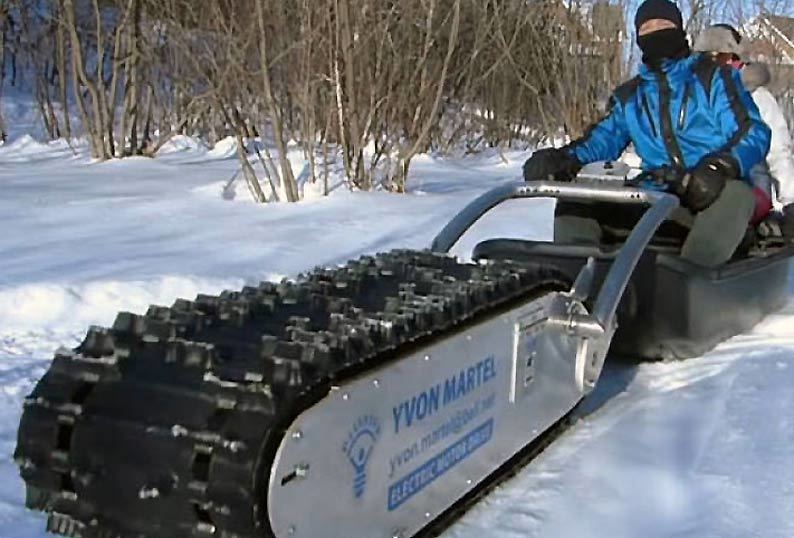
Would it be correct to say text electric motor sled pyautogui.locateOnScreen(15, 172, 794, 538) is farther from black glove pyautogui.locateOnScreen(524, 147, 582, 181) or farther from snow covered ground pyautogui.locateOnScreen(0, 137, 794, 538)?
black glove pyautogui.locateOnScreen(524, 147, 582, 181)

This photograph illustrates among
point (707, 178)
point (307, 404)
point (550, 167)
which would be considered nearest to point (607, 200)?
point (707, 178)

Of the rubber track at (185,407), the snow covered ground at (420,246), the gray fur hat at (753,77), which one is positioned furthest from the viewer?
the gray fur hat at (753,77)

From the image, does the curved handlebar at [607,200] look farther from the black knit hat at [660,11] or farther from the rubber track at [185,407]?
the rubber track at [185,407]

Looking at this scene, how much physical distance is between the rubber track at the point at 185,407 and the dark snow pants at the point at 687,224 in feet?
6.10

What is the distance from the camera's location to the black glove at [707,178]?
11.8ft

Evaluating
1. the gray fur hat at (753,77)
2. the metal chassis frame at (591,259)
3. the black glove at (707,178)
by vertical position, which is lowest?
the metal chassis frame at (591,259)

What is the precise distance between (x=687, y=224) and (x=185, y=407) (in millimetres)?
2640

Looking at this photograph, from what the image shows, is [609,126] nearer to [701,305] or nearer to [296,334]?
[701,305]

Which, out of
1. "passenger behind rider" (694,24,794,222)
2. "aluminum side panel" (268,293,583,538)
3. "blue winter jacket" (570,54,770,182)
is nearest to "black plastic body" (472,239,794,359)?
"blue winter jacket" (570,54,770,182)

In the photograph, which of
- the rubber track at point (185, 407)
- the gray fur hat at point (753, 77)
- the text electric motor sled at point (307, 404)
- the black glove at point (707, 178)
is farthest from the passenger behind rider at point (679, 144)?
the rubber track at point (185, 407)

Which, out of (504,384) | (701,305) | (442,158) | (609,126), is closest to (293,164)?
(442,158)

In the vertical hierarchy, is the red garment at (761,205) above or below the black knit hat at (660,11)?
below

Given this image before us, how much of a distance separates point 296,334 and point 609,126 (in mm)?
2559

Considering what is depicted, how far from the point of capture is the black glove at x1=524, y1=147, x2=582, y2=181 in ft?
13.0
